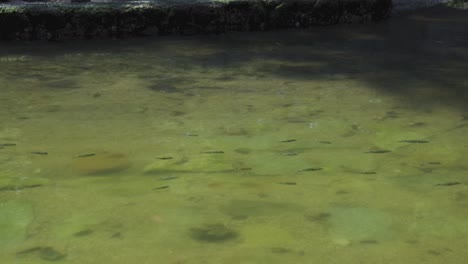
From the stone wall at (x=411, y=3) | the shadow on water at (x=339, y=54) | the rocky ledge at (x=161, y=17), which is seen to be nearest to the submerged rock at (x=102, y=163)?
the shadow on water at (x=339, y=54)

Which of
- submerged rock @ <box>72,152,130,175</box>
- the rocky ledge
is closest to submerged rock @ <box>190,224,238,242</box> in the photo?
submerged rock @ <box>72,152,130,175</box>

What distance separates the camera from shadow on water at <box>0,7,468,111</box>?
4.92 metres

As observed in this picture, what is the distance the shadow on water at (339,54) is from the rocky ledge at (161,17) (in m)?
0.30

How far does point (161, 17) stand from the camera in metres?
7.57

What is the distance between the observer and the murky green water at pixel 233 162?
2200 millimetres

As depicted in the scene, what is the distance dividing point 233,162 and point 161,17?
16.0 feet

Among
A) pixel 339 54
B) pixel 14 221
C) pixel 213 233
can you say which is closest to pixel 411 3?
pixel 339 54

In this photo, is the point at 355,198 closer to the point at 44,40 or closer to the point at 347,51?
the point at 347,51

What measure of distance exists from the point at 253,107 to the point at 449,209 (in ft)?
6.14

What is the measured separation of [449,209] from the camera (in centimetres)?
246

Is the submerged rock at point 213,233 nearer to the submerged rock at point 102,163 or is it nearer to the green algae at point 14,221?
the green algae at point 14,221

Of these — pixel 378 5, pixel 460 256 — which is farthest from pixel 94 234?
pixel 378 5

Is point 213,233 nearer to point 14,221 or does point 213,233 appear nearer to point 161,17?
point 14,221

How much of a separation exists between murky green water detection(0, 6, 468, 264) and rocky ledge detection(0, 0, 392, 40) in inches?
65.5
